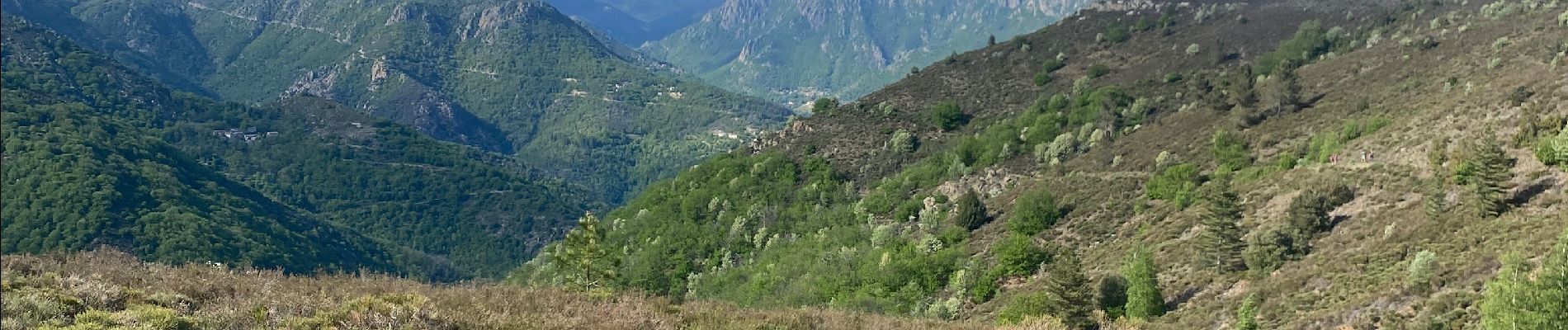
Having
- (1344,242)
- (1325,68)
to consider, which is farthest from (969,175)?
(1344,242)

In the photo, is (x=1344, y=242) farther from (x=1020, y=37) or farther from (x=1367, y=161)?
(x=1020, y=37)

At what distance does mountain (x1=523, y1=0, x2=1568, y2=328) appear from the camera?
19719 millimetres

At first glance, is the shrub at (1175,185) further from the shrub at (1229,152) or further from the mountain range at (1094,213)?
the shrub at (1229,152)

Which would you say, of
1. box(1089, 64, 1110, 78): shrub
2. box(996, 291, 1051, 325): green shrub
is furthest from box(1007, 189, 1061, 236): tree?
box(1089, 64, 1110, 78): shrub

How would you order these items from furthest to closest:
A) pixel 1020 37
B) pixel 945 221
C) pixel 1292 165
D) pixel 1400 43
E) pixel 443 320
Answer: pixel 1020 37 < pixel 1400 43 < pixel 945 221 < pixel 1292 165 < pixel 443 320

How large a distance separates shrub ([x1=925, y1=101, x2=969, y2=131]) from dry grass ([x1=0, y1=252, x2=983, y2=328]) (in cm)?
5611

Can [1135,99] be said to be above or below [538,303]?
below

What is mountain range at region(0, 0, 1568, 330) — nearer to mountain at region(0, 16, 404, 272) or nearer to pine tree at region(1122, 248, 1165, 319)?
pine tree at region(1122, 248, 1165, 319)

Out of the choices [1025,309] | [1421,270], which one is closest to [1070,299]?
[1025,309]

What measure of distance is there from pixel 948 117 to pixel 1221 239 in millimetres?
47007

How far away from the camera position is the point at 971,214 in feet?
145

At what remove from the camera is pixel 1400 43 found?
5328 cm

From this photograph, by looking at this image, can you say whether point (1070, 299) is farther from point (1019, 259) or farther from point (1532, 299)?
point (1019, 259)

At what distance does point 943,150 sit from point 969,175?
8323 mm
